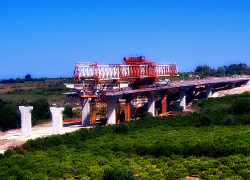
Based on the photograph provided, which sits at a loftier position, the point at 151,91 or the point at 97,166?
the point at 151,91

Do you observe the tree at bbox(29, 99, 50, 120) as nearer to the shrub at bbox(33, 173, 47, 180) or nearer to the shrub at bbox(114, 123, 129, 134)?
the shrub at bbox(114, 123, 129, 134)

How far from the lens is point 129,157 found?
2167 cm

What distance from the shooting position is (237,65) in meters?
164

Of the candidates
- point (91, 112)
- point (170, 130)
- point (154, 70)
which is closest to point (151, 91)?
point (154, 70)

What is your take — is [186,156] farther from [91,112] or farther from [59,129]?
[91,112]

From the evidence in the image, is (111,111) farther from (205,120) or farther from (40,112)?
(40,112)

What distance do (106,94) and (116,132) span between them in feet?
24.0

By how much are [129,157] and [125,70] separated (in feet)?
79.6

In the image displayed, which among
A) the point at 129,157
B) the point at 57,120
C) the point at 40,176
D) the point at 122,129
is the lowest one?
the point at 129,157

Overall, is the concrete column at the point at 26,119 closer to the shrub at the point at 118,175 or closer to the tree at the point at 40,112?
the tree at the point at 40,112

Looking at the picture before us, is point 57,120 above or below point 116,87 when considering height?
below

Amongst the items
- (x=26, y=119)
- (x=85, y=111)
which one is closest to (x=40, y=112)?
(x=85, y=111)

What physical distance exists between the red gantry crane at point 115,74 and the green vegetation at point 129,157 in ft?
28.6

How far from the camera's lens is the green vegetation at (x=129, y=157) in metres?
17.0
